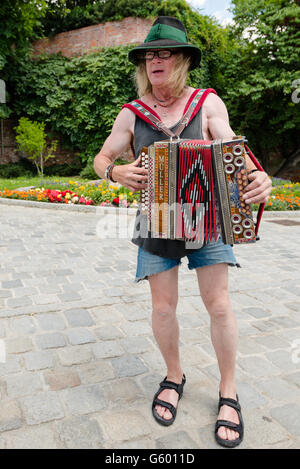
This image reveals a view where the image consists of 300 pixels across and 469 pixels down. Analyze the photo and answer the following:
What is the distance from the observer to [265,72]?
680 inches

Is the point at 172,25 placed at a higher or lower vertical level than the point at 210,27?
lower

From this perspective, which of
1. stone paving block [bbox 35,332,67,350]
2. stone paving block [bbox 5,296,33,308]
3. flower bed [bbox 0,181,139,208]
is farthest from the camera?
flower bed [bbox 0,181,139,208]

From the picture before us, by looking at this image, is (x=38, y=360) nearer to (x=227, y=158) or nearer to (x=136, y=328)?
(x=136, y=328)

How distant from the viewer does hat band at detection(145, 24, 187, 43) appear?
6.54 ft

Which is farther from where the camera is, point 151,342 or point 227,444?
point 151,342

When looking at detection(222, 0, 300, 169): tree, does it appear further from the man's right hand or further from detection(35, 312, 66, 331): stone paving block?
the man's right hand

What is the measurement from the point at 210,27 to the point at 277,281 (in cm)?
1717

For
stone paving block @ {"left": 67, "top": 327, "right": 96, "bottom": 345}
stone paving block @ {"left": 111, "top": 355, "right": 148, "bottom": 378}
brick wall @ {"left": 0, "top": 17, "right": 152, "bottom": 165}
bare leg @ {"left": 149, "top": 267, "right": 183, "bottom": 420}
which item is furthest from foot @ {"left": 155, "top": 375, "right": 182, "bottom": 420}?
brick wall @ {"left": 0, "top": 17, "right": 152, "bottom": 165}

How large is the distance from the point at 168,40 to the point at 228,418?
210 centimetres

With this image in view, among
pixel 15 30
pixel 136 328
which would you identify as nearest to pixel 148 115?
pixel 136 328

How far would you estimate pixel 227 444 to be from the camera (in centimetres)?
192

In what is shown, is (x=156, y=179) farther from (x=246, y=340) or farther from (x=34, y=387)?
(x=246, y=340)
